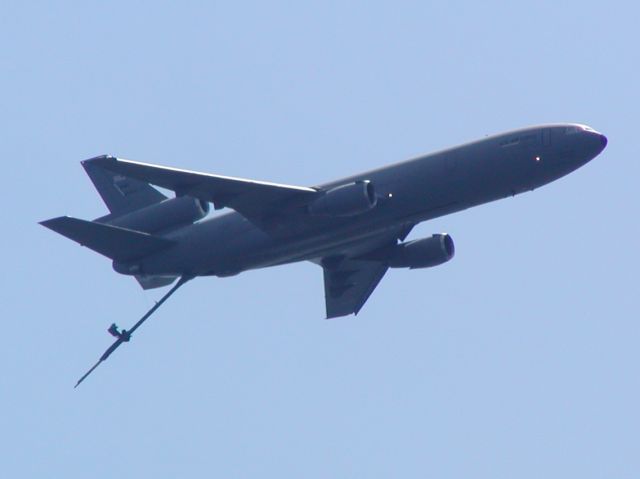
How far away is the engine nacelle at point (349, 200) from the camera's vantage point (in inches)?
2173

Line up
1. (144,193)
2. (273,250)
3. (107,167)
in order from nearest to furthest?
(107,167)
(273,250)
(144,193)

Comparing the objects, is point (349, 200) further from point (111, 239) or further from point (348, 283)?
point (111, 239)

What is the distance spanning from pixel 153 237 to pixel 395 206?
9.56 m

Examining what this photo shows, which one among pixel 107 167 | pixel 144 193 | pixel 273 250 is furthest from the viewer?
pixel 144 193

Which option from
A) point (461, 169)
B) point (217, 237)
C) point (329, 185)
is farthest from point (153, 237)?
point (461, 169)

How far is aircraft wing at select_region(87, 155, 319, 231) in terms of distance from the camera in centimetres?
5584

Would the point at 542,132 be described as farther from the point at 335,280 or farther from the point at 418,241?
the point at 335,280

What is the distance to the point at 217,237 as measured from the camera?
5903cm

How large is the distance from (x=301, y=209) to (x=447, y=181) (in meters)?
5.37

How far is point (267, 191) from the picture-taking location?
187 ft

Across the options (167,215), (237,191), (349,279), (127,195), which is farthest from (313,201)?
(127,195)

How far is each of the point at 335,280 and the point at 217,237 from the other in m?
7.05

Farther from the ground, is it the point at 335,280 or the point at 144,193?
the point at 144,193

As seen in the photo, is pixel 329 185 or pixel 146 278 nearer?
pixel 329 185
